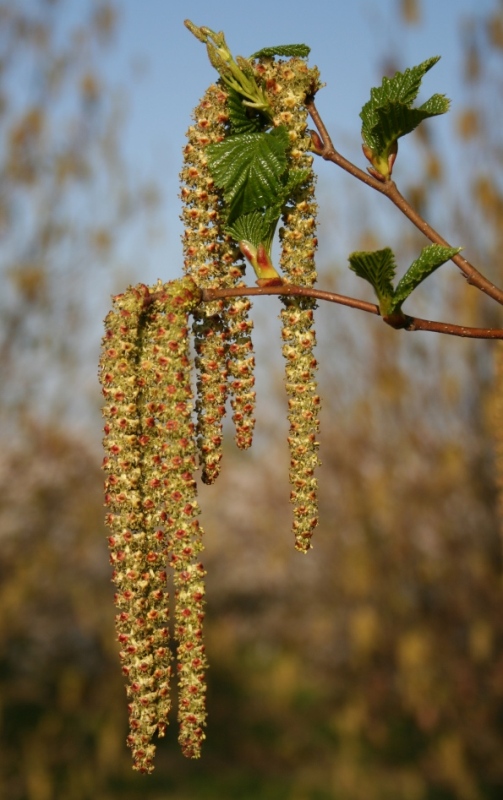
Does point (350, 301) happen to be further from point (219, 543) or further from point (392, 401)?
point (219, 543)

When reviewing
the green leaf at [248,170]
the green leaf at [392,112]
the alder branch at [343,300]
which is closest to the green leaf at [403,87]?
the green leaf at [392,112]

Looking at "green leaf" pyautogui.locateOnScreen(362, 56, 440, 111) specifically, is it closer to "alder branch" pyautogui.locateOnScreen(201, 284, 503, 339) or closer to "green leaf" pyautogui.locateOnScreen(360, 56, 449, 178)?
"green leaf" pyautogui.locateOnScreen(360, 56, 449, 178)

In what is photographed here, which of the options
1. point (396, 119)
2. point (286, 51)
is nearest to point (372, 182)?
point (396, 119)

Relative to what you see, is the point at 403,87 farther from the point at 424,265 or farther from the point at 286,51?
the point at 424,265

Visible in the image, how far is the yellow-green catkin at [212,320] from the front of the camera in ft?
3.27

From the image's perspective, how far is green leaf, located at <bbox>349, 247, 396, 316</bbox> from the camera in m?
0.96

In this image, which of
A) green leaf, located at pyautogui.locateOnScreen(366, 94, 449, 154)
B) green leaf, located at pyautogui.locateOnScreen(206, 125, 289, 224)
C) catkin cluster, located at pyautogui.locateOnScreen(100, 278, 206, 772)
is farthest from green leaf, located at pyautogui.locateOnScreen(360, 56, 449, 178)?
catkin cluster, located at pyautogui.locateOnScreen(100, 278, 206, 772)

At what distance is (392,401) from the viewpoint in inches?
225

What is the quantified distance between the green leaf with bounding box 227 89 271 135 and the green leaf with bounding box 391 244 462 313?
26 cm

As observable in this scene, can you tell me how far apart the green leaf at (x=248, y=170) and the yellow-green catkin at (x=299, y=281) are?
23 millimetres

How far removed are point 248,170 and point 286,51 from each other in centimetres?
19

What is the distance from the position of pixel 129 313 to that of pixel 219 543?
26.0ft

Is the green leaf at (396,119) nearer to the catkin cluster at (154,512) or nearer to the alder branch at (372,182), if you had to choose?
the alder branch at (372,182)

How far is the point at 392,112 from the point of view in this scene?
3.46 ft
